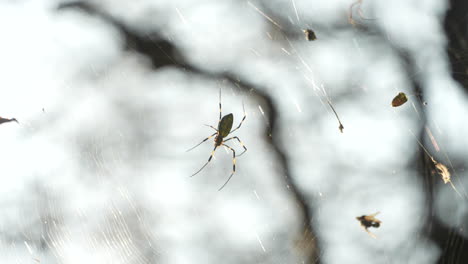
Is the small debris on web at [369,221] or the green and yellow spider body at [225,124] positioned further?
the green and yellow spider body at [225,124]

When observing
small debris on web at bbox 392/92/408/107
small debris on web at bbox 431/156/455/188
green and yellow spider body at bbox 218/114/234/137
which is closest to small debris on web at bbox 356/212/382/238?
small debris on web at bbox 431/156/455/188

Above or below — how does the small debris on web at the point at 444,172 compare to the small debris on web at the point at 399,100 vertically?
below

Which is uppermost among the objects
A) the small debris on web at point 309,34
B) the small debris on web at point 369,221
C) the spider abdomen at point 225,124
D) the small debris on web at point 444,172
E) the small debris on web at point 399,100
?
A: the small debris on web at point 309,34

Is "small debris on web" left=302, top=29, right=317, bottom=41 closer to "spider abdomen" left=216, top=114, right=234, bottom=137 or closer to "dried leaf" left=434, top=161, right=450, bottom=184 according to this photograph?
"spider abdomen" left=216, top=114, right=234, bottom=137

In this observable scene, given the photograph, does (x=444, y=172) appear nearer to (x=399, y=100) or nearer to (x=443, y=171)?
(x=443, y=171)

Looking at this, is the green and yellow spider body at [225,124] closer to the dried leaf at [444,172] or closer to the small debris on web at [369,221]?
the small debris on web at [369,221]

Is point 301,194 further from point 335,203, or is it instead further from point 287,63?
point 287,63

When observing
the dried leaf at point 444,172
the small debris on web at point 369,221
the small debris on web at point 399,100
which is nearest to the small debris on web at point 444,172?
the dried leaf at point 444,172

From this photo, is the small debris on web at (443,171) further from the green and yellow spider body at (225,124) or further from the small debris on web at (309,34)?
the green and yellow spider body at (225,124)

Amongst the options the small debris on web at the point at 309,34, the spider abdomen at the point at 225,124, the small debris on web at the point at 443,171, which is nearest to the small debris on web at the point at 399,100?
the small debris on web at the point at 443,171
